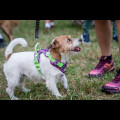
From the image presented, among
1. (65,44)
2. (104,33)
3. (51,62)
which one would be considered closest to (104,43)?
(104,33)

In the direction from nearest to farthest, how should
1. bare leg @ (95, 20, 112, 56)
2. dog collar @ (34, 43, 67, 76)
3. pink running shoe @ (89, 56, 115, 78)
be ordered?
1. dog collar @ (34, 43, 67, 76)
2. bare leg @ (95, 20, 112, 56)
3. pink running shoe @ (89, 56, 115, 78)

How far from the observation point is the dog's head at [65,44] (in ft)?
7.47

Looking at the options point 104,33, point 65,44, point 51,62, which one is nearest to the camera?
point 51,62

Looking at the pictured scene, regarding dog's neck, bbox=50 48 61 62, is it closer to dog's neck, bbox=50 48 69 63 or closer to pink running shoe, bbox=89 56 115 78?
dog's neck, bbox=50 48 69 63

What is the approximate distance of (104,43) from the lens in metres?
2.76

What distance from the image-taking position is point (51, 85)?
221 centimetres

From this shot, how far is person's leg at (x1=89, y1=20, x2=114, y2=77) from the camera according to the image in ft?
8.75

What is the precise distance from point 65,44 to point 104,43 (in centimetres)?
76

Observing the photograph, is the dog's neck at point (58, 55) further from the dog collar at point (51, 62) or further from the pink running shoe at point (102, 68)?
the pink running shoe at point (102, 68)

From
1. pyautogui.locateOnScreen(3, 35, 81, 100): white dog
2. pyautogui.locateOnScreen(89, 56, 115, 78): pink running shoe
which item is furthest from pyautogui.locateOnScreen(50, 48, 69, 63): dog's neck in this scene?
pyautogui.locateOnScreen(89, 56, 115, 78): pink running shoe

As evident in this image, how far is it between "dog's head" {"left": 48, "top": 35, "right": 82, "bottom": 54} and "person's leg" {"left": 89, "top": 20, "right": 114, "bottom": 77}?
0.56 metres

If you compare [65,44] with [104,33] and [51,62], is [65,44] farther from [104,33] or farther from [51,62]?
[104,33]
